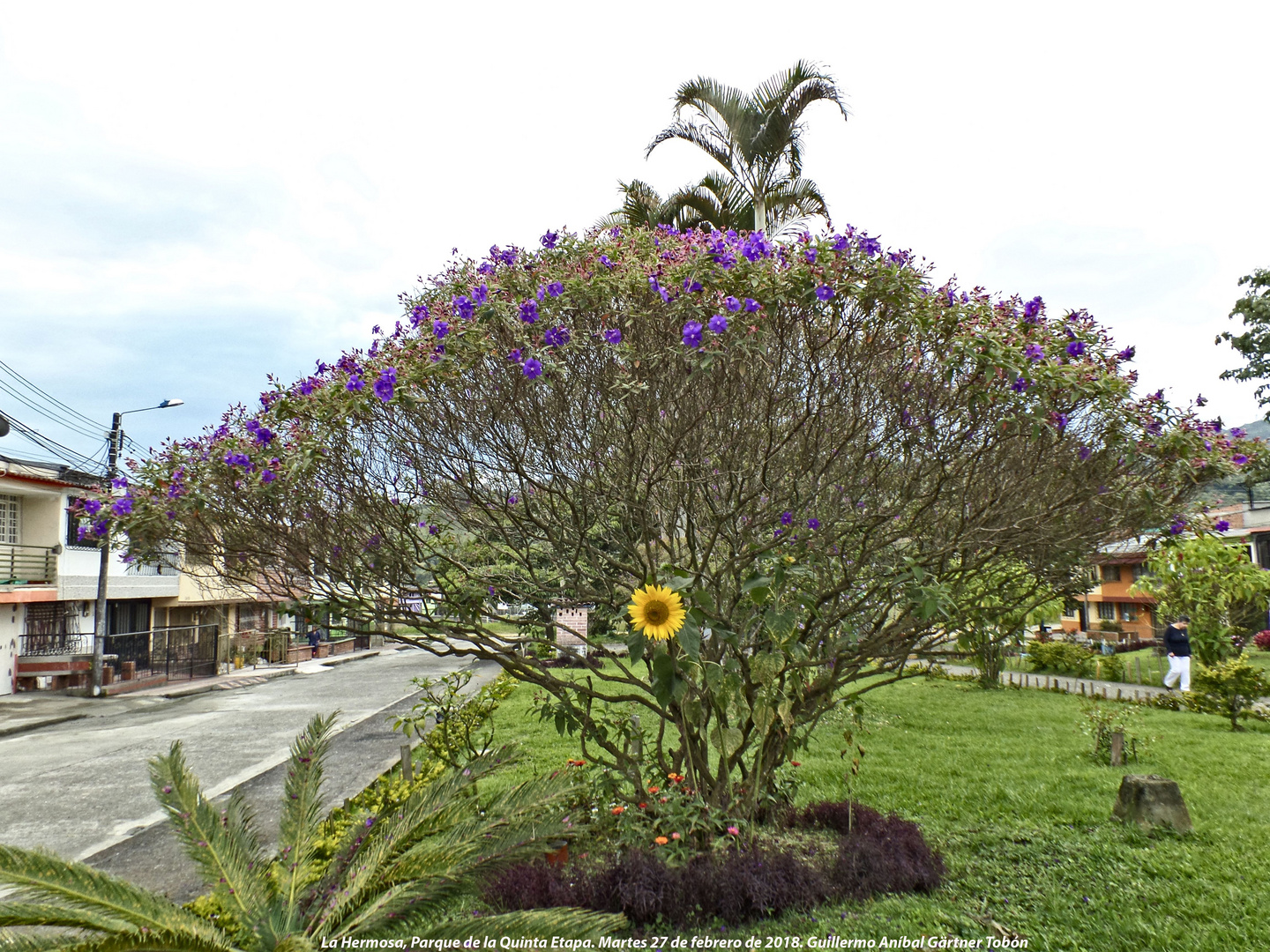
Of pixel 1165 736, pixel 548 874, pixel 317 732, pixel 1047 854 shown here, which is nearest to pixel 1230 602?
pixel 1165 736

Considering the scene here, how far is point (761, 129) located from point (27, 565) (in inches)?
860

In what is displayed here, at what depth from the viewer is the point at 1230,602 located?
16.9 metres

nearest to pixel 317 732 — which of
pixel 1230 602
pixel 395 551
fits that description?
pixel 395 551

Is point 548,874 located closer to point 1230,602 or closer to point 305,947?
point 305,947

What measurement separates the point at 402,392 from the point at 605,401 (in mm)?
1053

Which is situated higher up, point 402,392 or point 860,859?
point 402,392

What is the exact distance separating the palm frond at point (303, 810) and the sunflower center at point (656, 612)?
1812mm

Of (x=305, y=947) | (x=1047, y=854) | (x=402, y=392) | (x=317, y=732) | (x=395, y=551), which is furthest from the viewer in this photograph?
(x=1047, y=854)

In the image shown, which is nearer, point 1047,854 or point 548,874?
point 548,874

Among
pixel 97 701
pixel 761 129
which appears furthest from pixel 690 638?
pixel 97 701

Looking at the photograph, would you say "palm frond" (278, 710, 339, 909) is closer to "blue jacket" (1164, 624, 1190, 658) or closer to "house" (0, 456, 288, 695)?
"blue jacket" (1164, 624, 1190, 658)

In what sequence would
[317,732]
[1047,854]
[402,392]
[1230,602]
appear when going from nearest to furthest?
[402,392] → [317,732] → [1047,854] → [1230,602]

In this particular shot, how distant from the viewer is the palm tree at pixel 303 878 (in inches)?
121

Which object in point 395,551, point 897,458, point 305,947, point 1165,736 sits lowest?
point 1165,736
